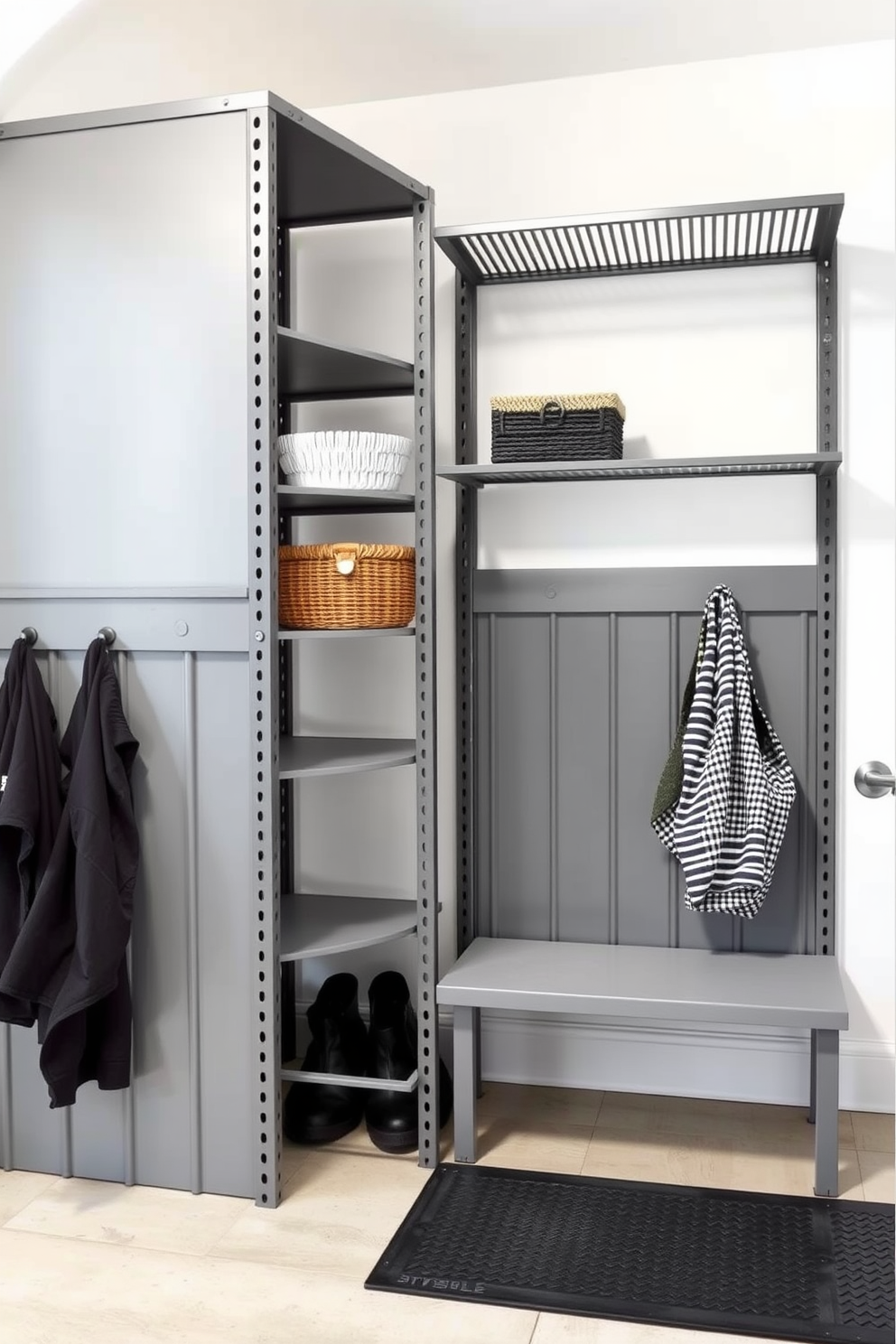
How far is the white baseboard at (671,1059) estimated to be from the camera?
2359mm

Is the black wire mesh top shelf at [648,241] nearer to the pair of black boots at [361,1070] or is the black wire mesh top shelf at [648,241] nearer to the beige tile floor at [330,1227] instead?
the pair of black boots at [361,1070]

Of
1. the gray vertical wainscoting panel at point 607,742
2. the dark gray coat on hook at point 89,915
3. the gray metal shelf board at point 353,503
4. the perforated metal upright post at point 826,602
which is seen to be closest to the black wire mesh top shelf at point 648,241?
the perforated metal upright post at point 826,602

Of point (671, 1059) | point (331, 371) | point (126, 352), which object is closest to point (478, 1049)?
point (671, 1059)

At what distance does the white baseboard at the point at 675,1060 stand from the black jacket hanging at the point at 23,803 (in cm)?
105

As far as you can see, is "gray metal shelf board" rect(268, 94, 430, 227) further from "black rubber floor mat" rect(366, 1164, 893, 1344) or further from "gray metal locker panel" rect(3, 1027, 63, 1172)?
"black rubber floor mat" rect(366, 1164, 893, 1344)

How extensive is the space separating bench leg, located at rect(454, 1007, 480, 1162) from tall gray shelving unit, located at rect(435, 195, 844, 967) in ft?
1.16

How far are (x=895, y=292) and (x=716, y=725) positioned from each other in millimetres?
911

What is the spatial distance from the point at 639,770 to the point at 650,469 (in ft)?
2.08

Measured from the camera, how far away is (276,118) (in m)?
1.89

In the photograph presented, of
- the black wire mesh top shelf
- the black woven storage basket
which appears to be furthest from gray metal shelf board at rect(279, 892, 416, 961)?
the black wire mesh top shelf

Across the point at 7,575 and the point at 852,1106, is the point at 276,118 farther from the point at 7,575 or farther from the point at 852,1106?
the point at 852,1106

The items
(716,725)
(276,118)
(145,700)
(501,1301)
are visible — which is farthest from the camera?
(716,725)

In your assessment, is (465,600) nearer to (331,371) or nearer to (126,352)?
(331,371)

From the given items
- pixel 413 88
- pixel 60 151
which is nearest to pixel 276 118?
pixel 60 151
